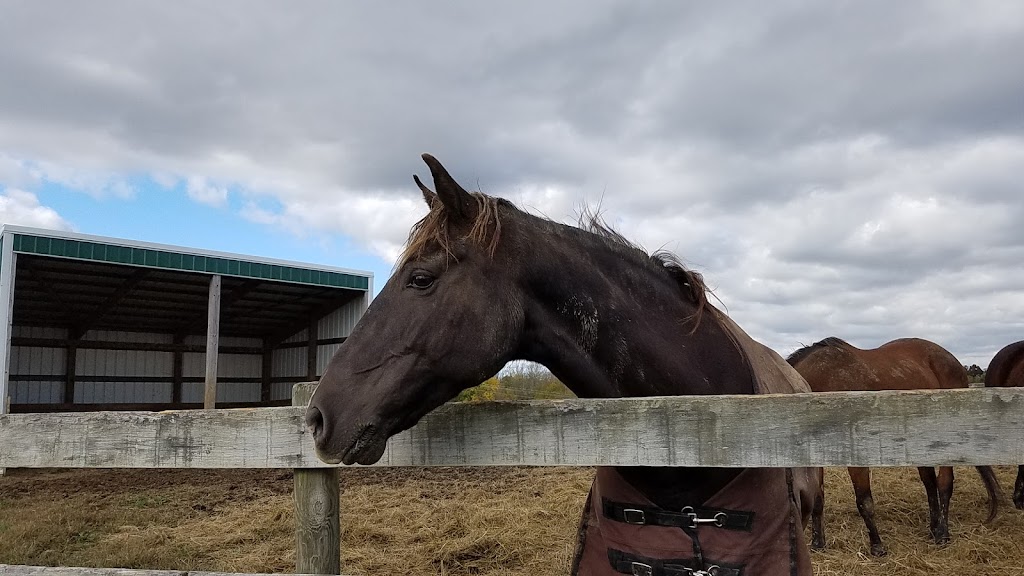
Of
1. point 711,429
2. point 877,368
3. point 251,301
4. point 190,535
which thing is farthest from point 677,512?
point 251,301

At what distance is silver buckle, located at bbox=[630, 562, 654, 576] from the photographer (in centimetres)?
221

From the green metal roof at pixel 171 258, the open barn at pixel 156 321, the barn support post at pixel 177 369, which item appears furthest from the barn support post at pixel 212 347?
the barn support post at pixel 177 369

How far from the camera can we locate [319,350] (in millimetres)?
19406

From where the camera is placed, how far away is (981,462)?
1.48 metres

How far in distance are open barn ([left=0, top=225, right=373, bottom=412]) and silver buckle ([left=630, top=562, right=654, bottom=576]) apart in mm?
12734

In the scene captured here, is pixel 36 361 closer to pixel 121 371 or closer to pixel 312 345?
pixel 121 371

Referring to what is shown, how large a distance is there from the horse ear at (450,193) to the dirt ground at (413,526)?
12.5 feet

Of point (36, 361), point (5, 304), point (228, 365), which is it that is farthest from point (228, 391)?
point (5, 304)

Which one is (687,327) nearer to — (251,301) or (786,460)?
(786,460)

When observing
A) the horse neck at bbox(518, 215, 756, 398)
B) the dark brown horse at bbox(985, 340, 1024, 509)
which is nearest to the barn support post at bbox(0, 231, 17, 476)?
the horse neck at bbox(518, 215, 756, 398)

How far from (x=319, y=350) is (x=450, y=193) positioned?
18.3 meters

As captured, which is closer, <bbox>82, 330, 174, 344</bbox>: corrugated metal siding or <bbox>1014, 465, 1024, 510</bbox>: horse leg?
<bbox>1014, 465, 1024, 510</bbox>: horse leg

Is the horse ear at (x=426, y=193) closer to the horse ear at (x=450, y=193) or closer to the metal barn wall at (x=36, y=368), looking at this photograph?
the horse ear at (x=450, y=193)

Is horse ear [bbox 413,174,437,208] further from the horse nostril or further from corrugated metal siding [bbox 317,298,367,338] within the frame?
corrugated metal siding [bbox 317,298,367,338]
